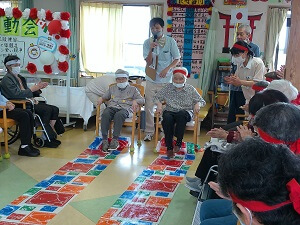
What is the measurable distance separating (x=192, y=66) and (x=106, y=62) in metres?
1.57

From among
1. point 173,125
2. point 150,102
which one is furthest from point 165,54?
point 173,125

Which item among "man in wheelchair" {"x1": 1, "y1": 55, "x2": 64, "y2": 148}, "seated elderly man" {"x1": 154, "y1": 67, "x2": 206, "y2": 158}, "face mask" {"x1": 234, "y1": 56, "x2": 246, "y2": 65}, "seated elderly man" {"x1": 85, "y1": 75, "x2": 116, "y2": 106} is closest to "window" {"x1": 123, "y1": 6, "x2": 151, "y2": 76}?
"seated elderly man" {"x1": 85, "y1": 75, "x2": 116, "y2": 106}

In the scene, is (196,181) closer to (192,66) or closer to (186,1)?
(192,66)

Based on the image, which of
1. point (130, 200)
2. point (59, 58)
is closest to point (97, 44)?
point (59, 58)

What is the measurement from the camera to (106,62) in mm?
6715

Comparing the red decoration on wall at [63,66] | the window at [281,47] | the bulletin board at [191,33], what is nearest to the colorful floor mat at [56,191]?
the red decoration on wall at [63,66]

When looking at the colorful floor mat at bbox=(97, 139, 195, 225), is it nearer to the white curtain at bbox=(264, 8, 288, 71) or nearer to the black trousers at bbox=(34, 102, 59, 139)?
the black trousers at bbox=(34, 102, 59, 139)

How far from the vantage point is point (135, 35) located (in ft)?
22.0

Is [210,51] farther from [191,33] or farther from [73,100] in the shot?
[73,100]

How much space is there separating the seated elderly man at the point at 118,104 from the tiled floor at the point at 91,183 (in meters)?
0.27

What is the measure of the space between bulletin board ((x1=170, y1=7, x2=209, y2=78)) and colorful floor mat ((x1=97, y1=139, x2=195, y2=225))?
2266 millimetres

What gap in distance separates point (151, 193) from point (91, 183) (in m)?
0.59

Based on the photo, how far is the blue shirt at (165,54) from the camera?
4.82 m

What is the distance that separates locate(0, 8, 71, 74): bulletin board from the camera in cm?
506
